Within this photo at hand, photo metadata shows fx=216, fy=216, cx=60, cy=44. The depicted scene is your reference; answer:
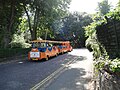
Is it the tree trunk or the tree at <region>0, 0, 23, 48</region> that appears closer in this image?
the tree trunk

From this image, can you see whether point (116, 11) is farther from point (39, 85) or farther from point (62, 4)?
point (62, 4)

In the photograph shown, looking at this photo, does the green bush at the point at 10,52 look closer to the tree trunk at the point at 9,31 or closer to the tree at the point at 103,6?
the tree trunk at the point at 9,31

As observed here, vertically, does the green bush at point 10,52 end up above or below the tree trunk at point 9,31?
below

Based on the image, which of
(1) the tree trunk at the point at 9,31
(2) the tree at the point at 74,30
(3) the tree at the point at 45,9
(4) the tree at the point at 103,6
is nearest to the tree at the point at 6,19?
(1) the tree trunk at the point at 9,31

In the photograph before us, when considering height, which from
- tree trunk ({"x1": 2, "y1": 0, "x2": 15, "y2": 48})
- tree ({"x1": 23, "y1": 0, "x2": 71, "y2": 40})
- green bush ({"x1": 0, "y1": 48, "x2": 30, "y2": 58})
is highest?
tree ({"x1": 23, "y1": 0, "x2": 71, "y2": 40})

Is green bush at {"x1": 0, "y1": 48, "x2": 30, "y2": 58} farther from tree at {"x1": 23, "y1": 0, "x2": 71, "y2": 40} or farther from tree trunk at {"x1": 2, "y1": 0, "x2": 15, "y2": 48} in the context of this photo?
tree at {"x1": 23, "y1": 0, "x2": 71, "y2": 40}

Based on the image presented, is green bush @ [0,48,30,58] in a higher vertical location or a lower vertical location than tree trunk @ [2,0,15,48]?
lower

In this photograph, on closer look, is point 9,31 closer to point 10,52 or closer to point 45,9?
point 10,52

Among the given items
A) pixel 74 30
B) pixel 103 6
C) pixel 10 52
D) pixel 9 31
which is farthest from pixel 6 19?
pixel 74 30

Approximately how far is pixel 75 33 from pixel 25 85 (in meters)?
59.5

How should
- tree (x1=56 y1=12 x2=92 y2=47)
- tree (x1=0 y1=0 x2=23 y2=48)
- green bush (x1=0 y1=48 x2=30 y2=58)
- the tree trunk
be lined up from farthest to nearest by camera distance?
tree (x1=56 y1=12 x2=92 y2=47), tree (x1=0 y1=0 x2=23 y2=48), the tree trunk, green bush (x1=0 y1=48 x2=30 y2=58)

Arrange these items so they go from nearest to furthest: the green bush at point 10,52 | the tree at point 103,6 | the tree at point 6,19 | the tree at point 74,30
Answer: the tree at point 103,6
the green bush at point 10,52
the tree at point 6,19
the tree at point 74,30

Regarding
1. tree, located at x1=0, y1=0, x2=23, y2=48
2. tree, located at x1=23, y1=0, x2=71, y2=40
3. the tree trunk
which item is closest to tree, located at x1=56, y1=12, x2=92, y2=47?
tree, located at x1=23, y1=0, x2=71, y2=40

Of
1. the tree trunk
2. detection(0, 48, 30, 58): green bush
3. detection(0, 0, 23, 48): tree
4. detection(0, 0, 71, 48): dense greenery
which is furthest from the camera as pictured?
detection(0, 0, 71, 48): dense greenery
